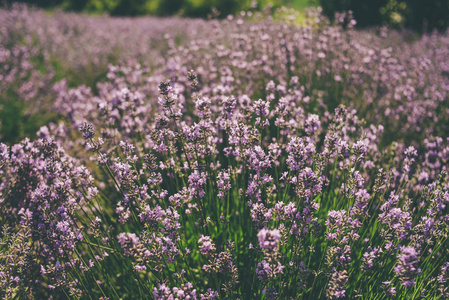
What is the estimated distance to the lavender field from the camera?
2070mm

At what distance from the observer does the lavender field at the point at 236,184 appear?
2.07 metres

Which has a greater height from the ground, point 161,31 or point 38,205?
point 161,31

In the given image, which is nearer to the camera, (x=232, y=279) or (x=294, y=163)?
(x=232, y=279)

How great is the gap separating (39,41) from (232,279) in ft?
30.0

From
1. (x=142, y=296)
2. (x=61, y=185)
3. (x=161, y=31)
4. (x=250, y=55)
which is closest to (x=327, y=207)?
(x=142, y=296)

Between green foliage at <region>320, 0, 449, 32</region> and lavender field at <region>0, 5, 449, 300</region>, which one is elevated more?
green foliage at <region>320, 0, 449, 32</region>

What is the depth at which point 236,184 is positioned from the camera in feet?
9.36

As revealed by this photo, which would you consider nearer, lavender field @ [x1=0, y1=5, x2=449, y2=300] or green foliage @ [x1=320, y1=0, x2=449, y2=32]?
lavender field @ [x1=0, y1=5, x2=449, y2=300]

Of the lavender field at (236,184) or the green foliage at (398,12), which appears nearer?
the lavender field at (236,184)

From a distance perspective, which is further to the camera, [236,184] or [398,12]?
[398,12]

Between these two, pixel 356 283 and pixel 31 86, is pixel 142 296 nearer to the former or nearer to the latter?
pixel 356 283

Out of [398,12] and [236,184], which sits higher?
[398,12]

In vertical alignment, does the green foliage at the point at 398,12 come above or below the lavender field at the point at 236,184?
above

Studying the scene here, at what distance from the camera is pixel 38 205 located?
2.35 m
